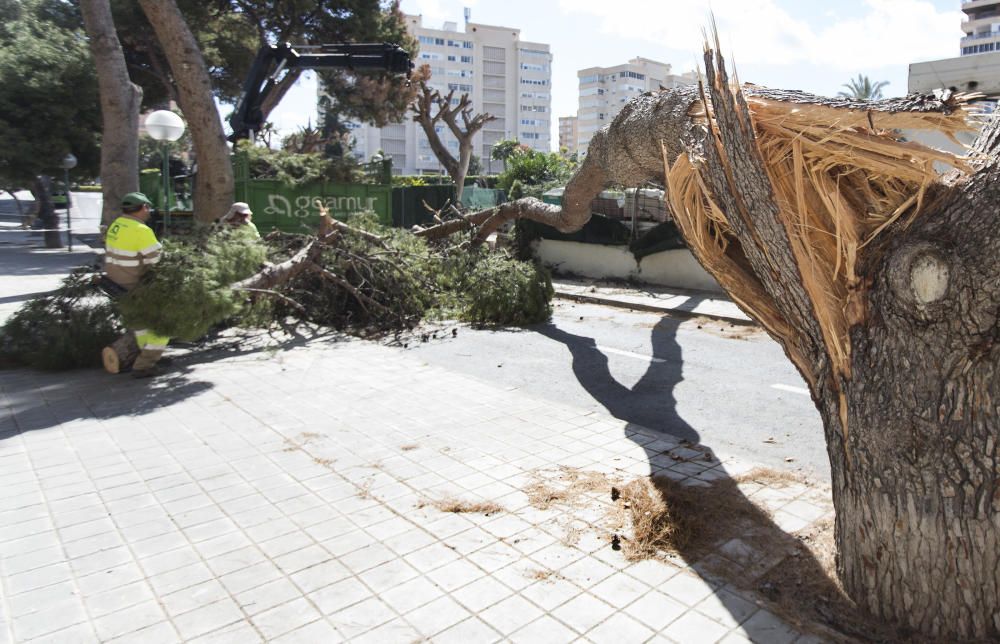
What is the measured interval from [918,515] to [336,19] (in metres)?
23.9

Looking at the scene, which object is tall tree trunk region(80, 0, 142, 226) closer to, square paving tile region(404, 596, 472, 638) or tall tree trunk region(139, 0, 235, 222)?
tall tree trunk region(139, 0, 235, 222)

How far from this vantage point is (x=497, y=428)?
5836mm

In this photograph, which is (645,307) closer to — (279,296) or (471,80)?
(279,296)

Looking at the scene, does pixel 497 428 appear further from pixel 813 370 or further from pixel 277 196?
pixel 277 196

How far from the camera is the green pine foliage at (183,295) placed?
6.75m

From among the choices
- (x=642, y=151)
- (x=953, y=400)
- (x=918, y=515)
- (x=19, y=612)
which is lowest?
(x=19, y=612)

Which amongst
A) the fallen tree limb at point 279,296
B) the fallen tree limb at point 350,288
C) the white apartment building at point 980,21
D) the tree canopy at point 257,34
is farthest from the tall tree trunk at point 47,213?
the white apartment building at point 980,21

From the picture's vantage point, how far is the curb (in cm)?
1094

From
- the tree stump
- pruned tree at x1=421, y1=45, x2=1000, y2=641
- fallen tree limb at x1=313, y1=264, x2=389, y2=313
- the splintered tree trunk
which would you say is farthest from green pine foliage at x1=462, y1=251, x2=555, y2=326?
the splintered tree trunk

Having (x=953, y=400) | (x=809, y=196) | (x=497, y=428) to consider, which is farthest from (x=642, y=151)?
(x=953, y=400)

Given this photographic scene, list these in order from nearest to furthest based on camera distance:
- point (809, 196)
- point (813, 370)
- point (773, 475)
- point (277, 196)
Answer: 1. point (809, 196)
2. point (813, 370)
3. point (773, 475)
4. point (277, 196)

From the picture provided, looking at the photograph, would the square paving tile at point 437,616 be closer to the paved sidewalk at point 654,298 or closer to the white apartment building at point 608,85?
the paved sidewalk at point 654,298

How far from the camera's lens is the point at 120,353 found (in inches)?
283

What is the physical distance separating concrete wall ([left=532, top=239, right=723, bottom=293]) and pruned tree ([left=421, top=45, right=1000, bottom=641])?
1035 cm
